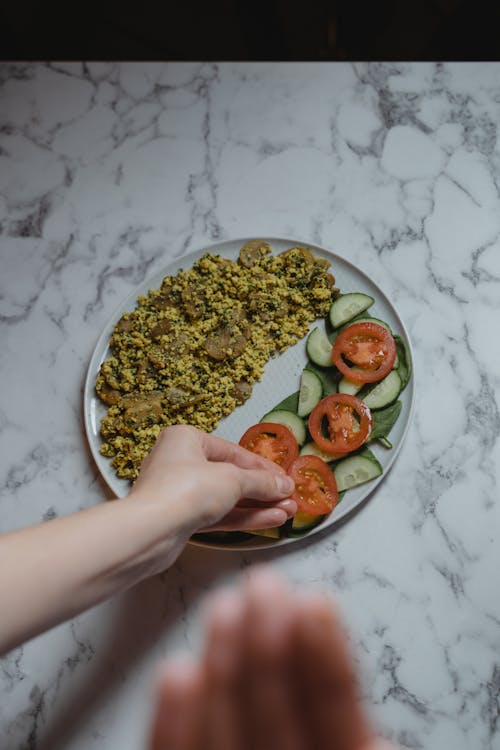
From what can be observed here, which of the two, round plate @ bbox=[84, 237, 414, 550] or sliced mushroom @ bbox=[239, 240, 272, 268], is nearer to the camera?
round plate @ bbox=[84, 237, 414, 550]

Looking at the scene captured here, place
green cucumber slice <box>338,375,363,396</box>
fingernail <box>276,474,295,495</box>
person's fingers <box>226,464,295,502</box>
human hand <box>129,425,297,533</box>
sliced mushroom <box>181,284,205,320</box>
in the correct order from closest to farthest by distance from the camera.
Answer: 1. human hand <box>129,425,297,533</box>
2. person's fingers <box>226,464,295,502</box>
3. fingernail <box>276,474,295,495</box>
4. green cucumber slice <box>338,375,363,396</box>
5. sliced mushroom <box>181,284,205,320</box>

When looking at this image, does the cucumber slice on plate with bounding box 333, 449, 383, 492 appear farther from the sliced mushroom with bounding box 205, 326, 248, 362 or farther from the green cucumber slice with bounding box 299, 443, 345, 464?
the sliced mushroom with bounding box 205, 326, 248, 362

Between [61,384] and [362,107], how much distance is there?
3.83ft

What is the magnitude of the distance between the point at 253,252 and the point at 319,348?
0.32m

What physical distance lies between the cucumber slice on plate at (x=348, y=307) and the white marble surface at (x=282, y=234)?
157mm

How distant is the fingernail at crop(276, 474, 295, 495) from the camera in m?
1.37

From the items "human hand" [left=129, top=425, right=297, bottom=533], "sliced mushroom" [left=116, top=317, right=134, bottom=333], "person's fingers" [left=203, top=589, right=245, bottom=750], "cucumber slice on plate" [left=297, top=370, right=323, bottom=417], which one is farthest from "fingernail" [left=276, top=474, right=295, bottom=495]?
"sliced mushroom" [left=116, top=317, right=134, bottom=333]

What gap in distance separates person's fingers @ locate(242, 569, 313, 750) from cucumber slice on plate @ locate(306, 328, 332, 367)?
0.52 meters

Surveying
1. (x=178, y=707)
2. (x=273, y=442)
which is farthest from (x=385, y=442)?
(x=178, y=707)

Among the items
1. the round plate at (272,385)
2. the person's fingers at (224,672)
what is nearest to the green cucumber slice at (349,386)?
the round plate at (272,385)

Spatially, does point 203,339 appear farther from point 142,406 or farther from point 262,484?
point 262,484

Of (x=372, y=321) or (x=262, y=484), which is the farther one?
(x=372, y=321)

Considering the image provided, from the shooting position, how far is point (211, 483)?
106cm

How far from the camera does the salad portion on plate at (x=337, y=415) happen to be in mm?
1498
